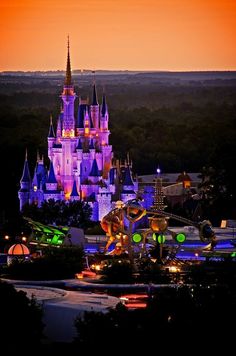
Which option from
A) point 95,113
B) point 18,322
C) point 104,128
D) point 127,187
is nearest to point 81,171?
point 127,187

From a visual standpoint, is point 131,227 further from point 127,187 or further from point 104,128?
point 104,128

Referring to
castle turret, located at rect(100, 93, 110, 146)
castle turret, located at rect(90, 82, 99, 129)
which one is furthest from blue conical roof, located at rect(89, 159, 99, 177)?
castle turret, located at rect(90, 82, 99, 129)

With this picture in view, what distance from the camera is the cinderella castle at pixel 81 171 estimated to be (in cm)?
7281

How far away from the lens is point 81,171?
243 ft

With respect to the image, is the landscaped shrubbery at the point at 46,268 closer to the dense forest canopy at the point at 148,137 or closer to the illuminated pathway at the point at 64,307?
the illuminated pathway at the point at 64,307

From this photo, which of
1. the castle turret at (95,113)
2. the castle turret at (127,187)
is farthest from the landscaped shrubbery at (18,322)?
the castle turret at (95,113)

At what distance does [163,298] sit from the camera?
117 ft

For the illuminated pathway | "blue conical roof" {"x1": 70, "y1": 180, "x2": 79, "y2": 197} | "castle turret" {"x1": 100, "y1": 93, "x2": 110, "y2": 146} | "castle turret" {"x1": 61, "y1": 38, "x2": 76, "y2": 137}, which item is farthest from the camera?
"castle turret" {"x1": 100, "y1": 93, "x2": 110, "y2": 146}

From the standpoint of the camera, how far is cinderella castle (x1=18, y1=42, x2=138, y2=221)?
72.8 m

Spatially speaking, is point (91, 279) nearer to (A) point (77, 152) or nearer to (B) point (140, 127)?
(A) point (77, 152)

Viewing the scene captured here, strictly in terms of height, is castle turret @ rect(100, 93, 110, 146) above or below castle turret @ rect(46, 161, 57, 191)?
above

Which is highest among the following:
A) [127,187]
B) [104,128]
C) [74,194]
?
[104,128]

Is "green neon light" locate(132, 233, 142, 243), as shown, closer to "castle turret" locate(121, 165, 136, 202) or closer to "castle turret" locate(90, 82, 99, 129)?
"castle turret" locate(121, 165, 136, 202)

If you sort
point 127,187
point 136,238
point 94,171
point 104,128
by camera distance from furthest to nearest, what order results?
point 104,128 → point 127,187 → point 94,171 → point 136,238
